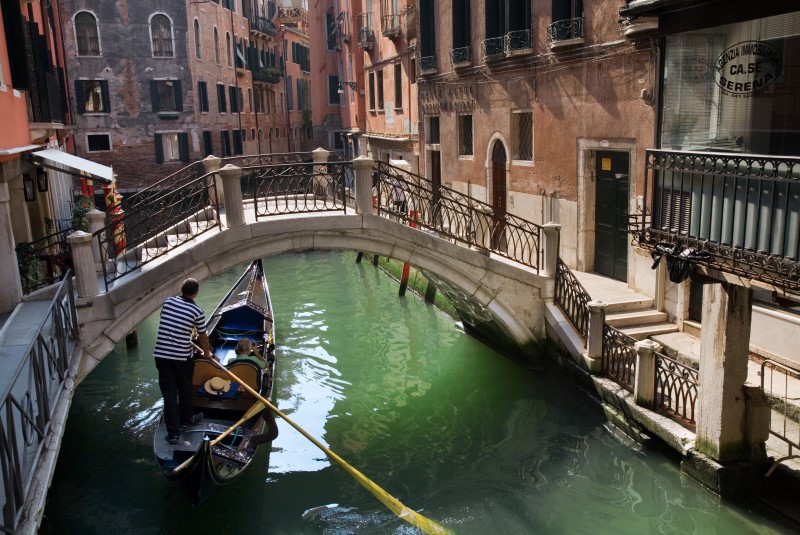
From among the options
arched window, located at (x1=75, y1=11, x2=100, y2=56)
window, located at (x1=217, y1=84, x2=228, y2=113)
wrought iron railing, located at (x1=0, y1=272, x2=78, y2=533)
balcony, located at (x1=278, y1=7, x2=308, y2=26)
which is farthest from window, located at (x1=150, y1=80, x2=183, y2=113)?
wrought iron railing, located at (x1=0, y1=272, x2=78, y2=533)

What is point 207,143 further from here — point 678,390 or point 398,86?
point 678,390

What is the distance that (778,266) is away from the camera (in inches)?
207

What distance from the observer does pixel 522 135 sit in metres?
13.1

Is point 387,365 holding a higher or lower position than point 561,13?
lower

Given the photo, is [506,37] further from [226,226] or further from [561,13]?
[226,226]

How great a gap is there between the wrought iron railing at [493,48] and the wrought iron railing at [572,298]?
487 centimetres

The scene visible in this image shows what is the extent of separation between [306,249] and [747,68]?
5512 millimetres

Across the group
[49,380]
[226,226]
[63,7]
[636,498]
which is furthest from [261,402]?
[63,7]

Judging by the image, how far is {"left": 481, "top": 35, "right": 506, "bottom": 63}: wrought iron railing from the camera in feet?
41.6

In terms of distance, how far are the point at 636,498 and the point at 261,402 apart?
3.70 meters

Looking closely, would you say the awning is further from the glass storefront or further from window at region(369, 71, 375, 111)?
window at region(369, 71, 375, 111)

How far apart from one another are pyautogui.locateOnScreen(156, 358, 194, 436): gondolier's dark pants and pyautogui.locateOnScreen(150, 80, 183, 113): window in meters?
19.7

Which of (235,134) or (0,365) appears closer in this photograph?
(0,365)

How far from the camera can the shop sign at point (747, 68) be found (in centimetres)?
549
